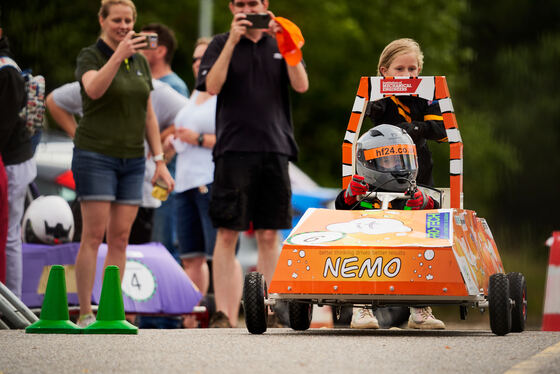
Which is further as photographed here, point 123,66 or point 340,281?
point 123,66

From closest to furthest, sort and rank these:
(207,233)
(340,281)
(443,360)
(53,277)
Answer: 1. (443,360)
2. (340,281)
3. (53,277)
4. (207,233)

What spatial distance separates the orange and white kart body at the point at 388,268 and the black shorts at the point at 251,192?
1.46m

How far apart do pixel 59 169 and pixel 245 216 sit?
3.75 meters

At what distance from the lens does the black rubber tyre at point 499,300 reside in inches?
314

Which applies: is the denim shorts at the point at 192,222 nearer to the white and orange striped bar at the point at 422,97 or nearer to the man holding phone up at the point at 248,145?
the man holding phone up at the point at 248,145

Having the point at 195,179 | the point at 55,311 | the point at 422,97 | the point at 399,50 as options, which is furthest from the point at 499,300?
the point at 195,179

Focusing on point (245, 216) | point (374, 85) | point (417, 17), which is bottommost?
point (245, 216)

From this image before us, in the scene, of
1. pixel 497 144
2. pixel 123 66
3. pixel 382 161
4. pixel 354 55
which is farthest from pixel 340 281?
pixel 497 144

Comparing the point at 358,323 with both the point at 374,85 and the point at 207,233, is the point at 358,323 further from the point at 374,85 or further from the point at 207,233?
the point at 207,233

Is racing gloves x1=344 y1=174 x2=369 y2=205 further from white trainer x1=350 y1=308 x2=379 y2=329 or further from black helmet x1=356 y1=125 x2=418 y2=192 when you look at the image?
white trainer x1=350 y1=308 x2=379 y2=329

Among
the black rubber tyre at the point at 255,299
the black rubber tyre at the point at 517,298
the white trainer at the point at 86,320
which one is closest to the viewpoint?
the black rubber tyre at the point at 255,299

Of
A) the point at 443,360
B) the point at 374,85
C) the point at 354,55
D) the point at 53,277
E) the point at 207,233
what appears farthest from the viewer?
the point at 354,55

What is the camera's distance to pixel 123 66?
10.0 meters

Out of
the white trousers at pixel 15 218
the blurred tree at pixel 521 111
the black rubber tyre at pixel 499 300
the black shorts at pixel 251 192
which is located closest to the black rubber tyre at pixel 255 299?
the black rubber tyre at pixel 499 300
